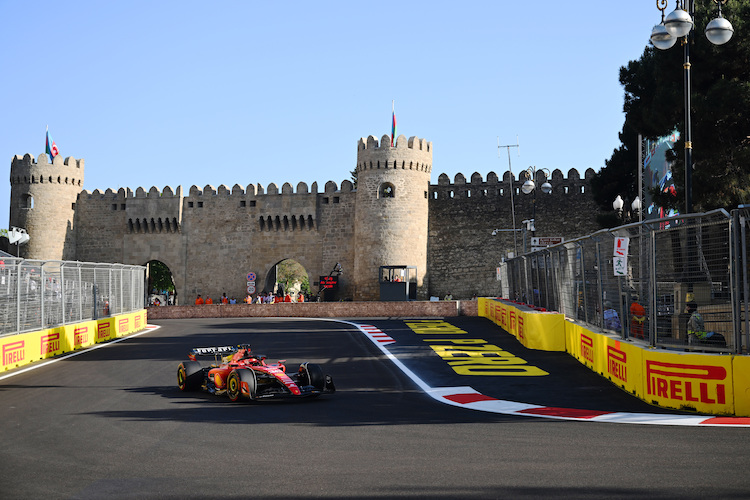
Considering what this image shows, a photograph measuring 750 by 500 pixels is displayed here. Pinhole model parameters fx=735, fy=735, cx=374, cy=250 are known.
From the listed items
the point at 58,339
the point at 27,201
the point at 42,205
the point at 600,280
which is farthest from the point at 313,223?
the point at 600,280

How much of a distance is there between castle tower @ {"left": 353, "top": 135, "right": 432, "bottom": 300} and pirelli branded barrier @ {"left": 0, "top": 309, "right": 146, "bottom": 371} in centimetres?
2220

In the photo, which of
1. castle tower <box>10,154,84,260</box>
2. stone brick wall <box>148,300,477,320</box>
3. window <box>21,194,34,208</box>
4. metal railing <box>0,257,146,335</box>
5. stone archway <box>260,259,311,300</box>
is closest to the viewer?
metal railing <box>0,257,146,335</box>

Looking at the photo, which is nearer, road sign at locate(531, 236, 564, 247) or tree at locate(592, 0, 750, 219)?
tree at locate(592, 0, 750, 219)

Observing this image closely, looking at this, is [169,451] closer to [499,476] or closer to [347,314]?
[499,476]

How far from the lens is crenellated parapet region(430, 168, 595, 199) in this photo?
147 feet

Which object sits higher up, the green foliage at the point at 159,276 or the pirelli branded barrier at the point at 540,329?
the green foliage at the point at 159,276

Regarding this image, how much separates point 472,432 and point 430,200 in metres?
39.5

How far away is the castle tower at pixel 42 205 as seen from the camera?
4962 cm

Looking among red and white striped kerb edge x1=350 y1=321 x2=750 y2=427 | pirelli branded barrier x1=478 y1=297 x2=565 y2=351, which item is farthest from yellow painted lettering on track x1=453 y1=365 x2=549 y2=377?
pirelli branded barrier x1=478 y1=297 x2=565 y2=351

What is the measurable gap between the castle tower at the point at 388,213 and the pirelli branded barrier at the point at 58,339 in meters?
22.2

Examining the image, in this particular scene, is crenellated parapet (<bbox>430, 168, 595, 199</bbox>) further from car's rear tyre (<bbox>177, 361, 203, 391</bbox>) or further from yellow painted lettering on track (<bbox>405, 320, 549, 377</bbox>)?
car's rear tyre (<bbox>177, 361, 203, 391</bbox>)

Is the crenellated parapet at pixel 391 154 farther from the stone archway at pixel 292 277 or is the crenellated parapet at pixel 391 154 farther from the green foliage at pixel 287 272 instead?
the green foliage at pixel 287 272

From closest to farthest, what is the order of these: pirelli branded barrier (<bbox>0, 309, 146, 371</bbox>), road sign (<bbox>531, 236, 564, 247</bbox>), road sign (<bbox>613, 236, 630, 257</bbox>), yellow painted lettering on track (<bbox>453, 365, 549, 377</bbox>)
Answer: road sign (<bbox>613, 236, 630, 257</bbox>) < yellow painted lettering on track (<bbox>453, 365, 549, 377</bbox>) < pirelli branded barrier (<bbox>0, 309, 146, 371</bbox>) < road sign (<bbox>531, 236, 564, 247</bbox>)

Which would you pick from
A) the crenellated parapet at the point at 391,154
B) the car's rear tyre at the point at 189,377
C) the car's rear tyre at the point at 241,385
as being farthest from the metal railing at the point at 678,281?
the crenellated parapet at the point at 391,154
